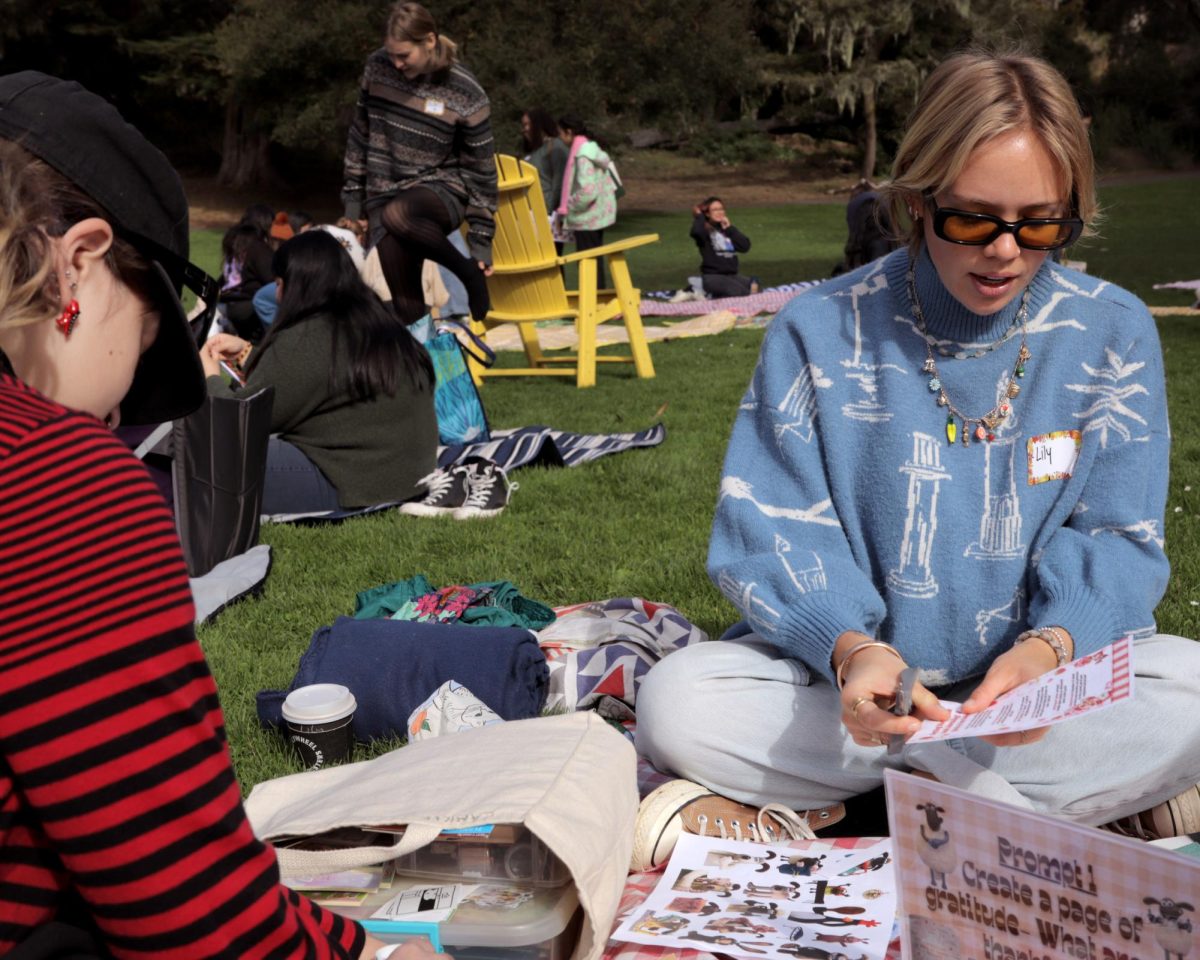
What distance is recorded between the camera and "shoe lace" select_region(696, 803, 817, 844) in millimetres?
2611

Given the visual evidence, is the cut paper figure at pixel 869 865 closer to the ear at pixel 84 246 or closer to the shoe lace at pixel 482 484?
the ear at pixel 84 246

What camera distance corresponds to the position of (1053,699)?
1931 millimetres

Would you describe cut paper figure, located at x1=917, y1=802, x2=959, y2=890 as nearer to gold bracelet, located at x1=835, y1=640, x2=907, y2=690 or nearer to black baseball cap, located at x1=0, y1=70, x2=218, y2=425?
gold bracelet, located at x1=835, y1=640, x2=907, y2=690

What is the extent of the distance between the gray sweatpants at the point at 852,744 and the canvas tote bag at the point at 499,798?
1.27ft

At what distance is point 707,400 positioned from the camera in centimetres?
746

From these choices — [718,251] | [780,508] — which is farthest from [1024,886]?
[718,251]

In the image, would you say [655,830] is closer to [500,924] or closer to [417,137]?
[500,924]

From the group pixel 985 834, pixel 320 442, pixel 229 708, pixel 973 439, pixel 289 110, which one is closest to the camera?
pixel 985 834

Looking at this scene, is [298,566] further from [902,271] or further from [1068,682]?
[1068,682]

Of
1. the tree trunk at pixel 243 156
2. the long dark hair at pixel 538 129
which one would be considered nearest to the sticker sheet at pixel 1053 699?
the long dark hair at pixel 538 129

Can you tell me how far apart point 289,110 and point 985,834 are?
25.9 m

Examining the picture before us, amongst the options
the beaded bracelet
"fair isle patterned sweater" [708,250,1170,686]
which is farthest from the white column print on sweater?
the beaded bracelet

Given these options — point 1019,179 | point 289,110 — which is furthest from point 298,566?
point 289,110

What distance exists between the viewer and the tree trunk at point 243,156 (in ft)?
101
